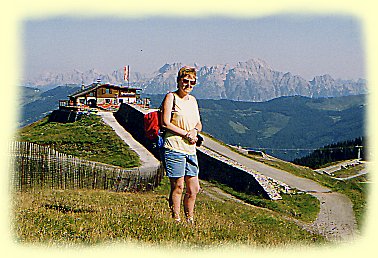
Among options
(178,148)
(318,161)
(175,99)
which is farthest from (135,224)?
(318,161)

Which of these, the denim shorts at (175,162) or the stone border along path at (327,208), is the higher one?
the denim shorts at (175,162)

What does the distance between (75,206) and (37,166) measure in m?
6.38

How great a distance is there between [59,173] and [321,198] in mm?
13817

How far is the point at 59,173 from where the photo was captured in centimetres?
1638

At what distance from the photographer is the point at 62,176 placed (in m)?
16.5

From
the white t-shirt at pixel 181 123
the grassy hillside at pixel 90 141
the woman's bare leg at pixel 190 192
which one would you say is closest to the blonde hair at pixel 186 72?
the white t-shirt at pixel 181 123

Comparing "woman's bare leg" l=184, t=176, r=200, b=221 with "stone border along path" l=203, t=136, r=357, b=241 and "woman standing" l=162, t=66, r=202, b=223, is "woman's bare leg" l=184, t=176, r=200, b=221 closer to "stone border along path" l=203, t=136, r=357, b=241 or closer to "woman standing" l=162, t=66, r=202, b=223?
"woman standing" l=162, t=66, r=202, b=223

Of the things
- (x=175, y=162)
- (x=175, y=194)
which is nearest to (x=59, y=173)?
(x=175, y=194)

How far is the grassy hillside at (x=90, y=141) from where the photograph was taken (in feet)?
93.7

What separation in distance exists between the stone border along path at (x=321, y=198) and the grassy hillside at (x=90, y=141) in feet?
2.53

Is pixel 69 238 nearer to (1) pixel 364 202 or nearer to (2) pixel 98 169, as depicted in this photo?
(2) pixel 98 169

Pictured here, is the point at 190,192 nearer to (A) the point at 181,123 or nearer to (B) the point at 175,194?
(B) the point at 175,194

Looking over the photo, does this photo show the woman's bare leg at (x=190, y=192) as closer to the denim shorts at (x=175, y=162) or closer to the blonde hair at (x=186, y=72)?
the denim shorts at (x=175, y=162)

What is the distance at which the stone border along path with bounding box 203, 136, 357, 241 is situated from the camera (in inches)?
610
